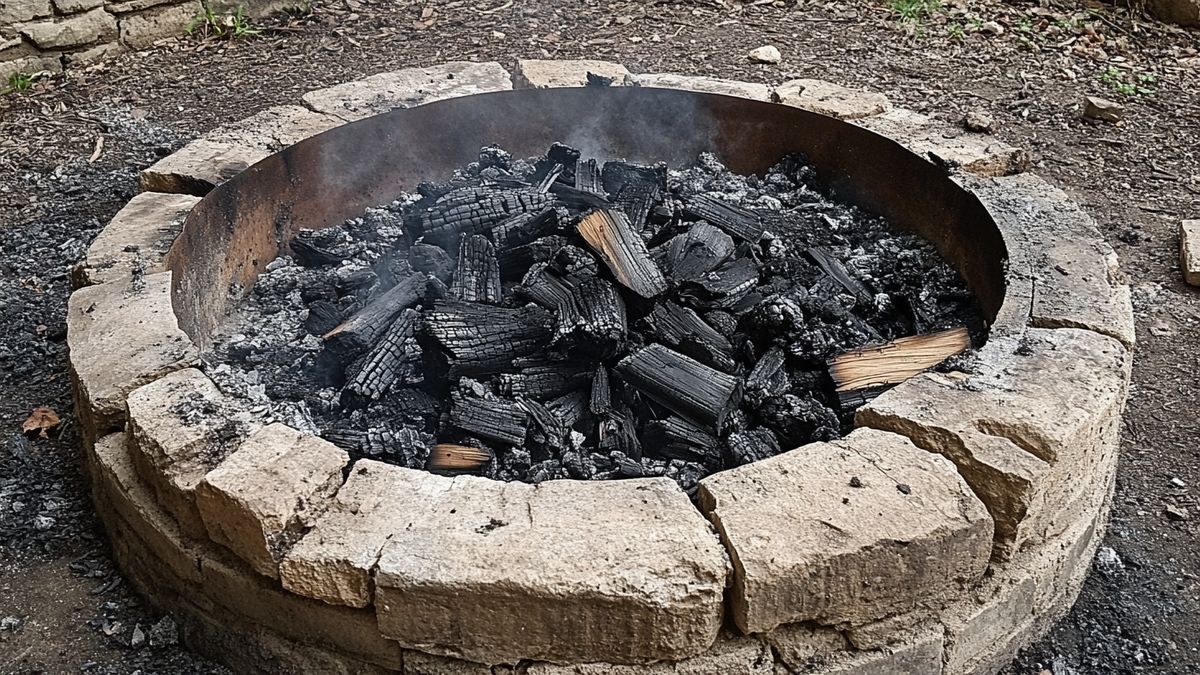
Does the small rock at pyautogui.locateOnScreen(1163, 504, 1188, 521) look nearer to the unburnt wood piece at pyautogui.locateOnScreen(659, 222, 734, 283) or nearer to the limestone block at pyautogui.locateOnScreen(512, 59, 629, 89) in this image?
the unburnt wood piece at pyautogui.locateOnScreen(659, 222, 734, 283)

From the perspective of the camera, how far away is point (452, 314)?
9.66ft

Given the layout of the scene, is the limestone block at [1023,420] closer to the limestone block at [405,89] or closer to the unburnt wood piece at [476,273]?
the unburnt wood piece at [476,273]

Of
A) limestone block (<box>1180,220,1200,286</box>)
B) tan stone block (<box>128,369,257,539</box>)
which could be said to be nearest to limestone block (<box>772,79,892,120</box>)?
limestone block (<box>1180,220,1200,286</box>)

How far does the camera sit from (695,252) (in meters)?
3.28

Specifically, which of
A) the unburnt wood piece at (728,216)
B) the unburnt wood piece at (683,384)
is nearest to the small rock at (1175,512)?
the unburnt wood piece at (683,384)

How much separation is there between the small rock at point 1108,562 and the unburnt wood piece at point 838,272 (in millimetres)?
998

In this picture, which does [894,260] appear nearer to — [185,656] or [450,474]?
[450,474]

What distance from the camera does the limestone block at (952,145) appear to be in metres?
3.56

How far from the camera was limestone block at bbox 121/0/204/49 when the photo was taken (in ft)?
19.4

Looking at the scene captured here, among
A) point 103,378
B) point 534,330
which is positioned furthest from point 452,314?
point 103,378

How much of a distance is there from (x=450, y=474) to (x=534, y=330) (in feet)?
1.75

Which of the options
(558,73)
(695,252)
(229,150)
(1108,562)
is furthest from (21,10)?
(1108,562)

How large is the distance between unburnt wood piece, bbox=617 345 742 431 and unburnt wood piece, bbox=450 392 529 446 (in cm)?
32

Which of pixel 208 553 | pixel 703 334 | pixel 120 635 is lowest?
pixel 120 635
